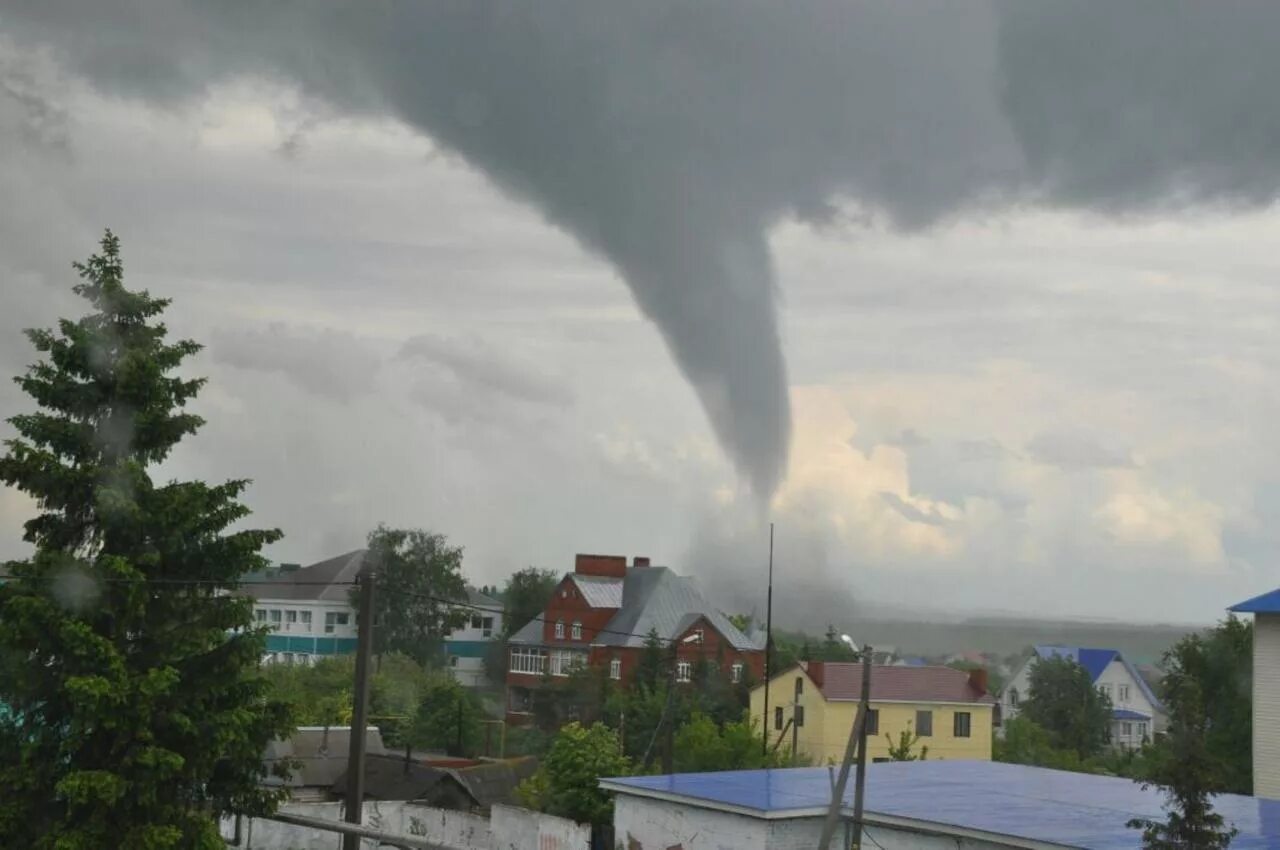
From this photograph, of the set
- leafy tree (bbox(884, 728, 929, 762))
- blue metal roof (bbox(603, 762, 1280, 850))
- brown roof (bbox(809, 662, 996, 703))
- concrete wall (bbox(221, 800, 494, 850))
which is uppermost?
brown roof (bbox(809, 662, 996, 703))

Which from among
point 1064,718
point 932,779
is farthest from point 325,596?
point 932,779

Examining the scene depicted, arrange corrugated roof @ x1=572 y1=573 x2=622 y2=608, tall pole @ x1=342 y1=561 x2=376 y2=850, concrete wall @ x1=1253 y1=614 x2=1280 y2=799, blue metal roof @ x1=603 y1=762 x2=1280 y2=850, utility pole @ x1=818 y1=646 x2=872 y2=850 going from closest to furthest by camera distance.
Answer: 1. utility pole @ x1=818 y1=646 x2=872 y2=850
2. tall pole @ x1=342 y1=561 x2=376 y2=850
3. blue metal roof @ x1=603 y1=762 x2=1280 y2=850
4. concrete wall @ x1=1253 y1=614 x2=1280 y2=799
5. corrugated roof @ x1=572 y1=573 x2=622 y2=608

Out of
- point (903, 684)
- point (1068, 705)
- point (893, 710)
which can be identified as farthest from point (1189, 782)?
point (1068, 705)

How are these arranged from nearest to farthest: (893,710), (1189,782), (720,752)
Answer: (1189,782) → (720,752) → (893,710)

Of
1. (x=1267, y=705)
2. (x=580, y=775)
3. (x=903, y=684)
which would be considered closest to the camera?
(x=580, y=775)

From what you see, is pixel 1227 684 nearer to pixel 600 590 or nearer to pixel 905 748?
pixel 905 748

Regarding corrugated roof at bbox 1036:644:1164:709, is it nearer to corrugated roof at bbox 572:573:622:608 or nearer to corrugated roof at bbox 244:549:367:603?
corrugated roof at bbox 572:573:622:608

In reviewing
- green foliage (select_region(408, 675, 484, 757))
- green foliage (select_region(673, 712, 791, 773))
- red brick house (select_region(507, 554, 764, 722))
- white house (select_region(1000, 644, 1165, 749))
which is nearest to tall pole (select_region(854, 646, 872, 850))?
green foliage (select_region(673, 712, 791, 773))
